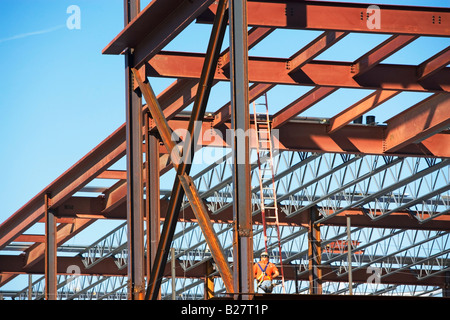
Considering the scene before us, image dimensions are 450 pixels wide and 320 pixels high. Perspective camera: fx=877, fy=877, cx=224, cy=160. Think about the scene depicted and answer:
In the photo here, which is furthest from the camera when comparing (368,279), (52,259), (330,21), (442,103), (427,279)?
(427,279)

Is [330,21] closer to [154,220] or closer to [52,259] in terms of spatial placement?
[154,220]

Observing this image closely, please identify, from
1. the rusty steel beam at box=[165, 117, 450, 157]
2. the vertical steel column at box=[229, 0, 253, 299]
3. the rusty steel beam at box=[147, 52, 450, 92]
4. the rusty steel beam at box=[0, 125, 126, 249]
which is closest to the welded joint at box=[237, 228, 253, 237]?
the vertical steel column at box=[229, 0, 253, 299]

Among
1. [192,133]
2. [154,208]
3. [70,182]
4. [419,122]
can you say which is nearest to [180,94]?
[154,208]

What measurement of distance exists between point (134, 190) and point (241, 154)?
5.70 meters

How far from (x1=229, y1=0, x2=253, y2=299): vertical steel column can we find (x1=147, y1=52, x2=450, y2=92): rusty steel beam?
22.3 ft

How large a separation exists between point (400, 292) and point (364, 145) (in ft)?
111

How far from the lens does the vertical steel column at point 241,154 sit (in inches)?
491

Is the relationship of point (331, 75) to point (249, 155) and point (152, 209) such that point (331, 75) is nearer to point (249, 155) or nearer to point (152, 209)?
point (152, 209)

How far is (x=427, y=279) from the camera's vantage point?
50312 mm

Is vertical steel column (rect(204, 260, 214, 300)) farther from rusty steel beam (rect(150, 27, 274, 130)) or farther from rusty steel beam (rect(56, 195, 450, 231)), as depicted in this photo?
rusty steel beam (rect(150, 27, 274, 130))

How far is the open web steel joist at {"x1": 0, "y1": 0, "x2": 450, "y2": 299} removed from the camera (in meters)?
15.3

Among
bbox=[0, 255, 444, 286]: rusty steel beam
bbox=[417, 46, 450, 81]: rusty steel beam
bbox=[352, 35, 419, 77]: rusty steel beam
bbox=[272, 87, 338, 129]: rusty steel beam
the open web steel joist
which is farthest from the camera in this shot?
bbox=[0, 255, 444, 286]: rusty steel beam
